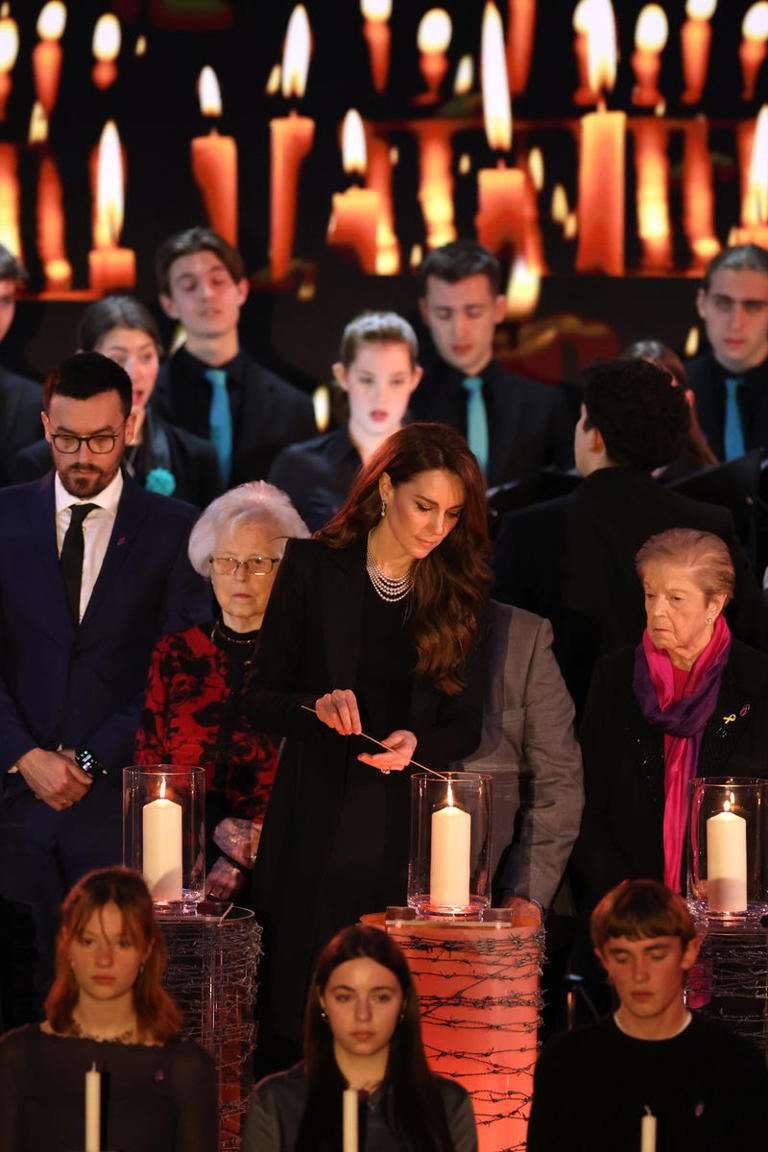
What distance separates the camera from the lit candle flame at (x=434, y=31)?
6152 millimetres

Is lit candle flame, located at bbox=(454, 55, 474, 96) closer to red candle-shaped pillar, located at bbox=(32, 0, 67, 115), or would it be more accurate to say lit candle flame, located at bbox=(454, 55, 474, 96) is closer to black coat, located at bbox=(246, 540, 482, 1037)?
red candle-shaped pillar, located at bbox=(32, 0, 67, 115)

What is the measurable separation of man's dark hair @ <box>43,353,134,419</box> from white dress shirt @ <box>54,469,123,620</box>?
205 millimetres

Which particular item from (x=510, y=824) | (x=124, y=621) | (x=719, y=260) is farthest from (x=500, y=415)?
(x=510, y=824)

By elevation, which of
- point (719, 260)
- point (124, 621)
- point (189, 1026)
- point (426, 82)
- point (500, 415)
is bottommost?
point (189, 1026)

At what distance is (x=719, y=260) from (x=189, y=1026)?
368 cm

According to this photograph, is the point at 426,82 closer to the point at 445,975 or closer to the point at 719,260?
the point at 719,260

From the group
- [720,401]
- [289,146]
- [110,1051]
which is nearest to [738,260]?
[720,401]

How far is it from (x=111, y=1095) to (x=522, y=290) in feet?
12.0

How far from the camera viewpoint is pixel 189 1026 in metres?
3.25

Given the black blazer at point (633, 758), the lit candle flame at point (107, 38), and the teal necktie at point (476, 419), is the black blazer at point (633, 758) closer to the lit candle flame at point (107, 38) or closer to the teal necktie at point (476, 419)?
the teal necktie at point (476, 419)

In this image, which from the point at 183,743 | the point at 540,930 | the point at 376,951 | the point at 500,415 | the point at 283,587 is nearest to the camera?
the point at 376,951

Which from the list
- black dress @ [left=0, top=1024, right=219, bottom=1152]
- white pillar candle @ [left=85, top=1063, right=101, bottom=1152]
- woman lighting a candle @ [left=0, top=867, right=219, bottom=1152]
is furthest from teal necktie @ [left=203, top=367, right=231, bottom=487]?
white pillar candle @ [left=85, top=1063, right=101, bottom=1152]

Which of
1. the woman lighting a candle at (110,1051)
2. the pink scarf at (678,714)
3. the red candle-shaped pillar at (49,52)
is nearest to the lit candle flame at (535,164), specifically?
the red candle-shaped pillar at (49,52)

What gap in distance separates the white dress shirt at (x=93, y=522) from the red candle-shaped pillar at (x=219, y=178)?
2012 mm
